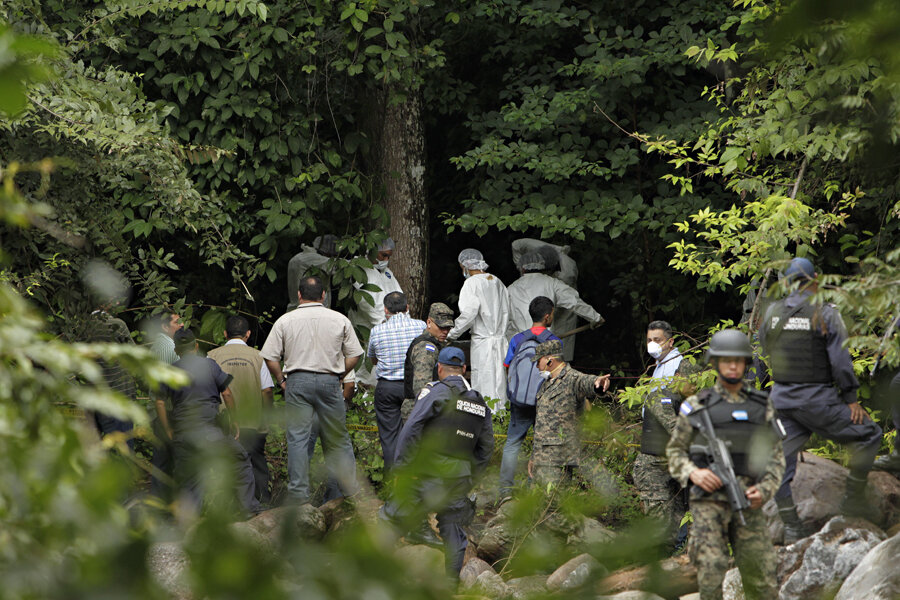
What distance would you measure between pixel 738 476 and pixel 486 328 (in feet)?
15.6

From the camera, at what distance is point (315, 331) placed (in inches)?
300

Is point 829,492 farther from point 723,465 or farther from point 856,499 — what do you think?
point 723,465

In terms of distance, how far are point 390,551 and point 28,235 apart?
7317 mm

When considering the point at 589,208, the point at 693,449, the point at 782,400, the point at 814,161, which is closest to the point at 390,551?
the point at 693,449

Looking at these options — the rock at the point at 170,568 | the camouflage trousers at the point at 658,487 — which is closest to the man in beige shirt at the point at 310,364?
the camouflage trousers at the point at 658,487

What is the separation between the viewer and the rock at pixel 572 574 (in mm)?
1258

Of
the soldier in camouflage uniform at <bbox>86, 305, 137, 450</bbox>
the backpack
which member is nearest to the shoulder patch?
the backpack

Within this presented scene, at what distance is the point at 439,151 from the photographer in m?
12.7

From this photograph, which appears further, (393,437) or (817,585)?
(393,437)

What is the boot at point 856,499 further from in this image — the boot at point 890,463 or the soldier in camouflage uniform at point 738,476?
the soldier in camouflage uniform at point 738,476

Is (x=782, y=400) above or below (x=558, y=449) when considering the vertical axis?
above

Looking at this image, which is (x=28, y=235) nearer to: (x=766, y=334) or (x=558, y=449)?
(x=558, y=449)

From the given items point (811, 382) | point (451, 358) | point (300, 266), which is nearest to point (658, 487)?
point (811, 382)

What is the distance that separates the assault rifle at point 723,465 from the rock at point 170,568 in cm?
398
